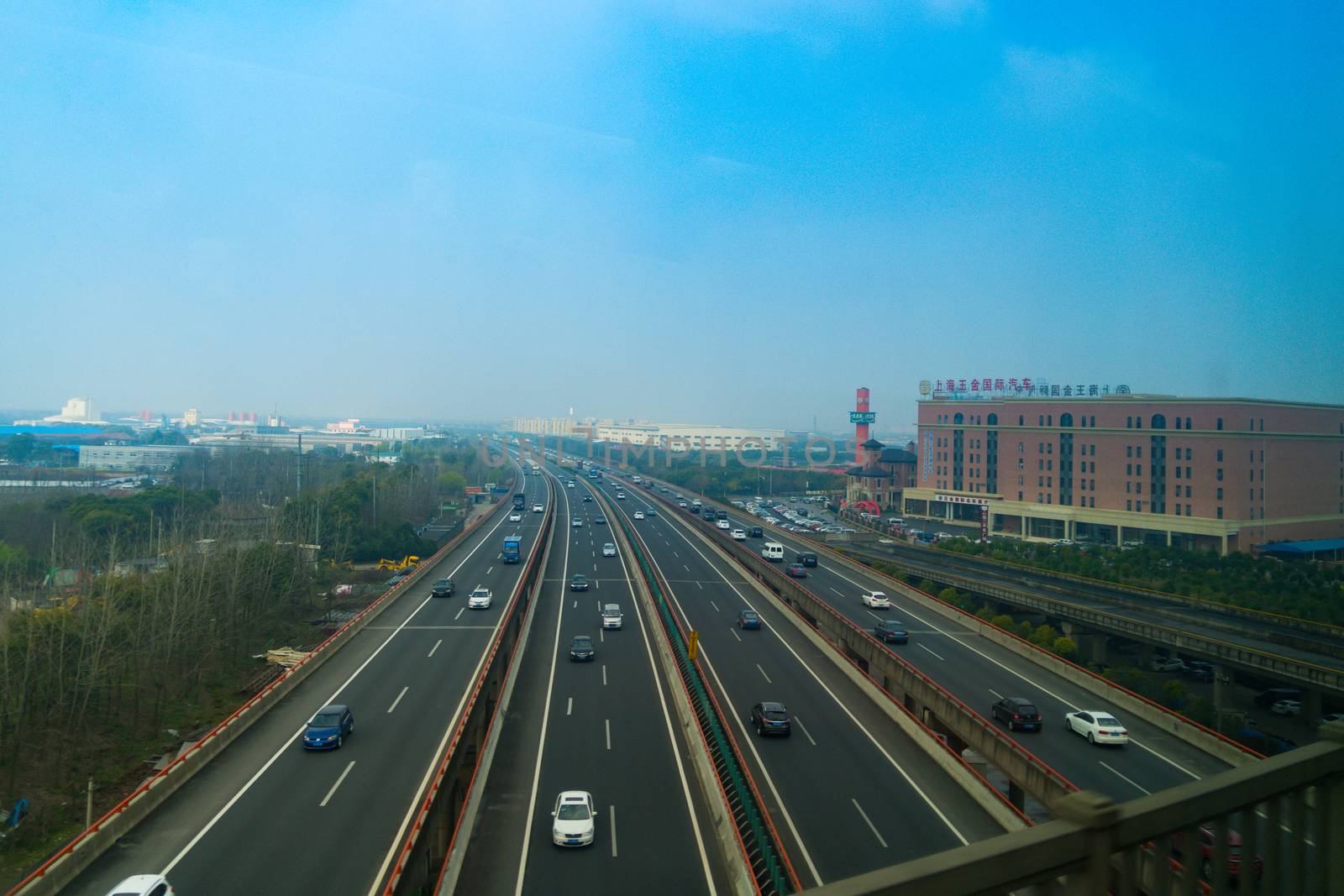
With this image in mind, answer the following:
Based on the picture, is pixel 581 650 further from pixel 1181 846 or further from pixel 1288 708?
pixel 1181 846

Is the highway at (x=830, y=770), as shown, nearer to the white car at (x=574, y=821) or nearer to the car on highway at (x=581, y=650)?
the white car at (x=574, y=821)

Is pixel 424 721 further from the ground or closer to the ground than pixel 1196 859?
closer to the ground

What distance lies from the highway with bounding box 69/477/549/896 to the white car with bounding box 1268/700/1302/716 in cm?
2244

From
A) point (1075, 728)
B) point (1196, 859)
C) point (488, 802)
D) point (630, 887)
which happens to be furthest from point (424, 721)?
point (1196, 859)

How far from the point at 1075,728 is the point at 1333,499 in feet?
111

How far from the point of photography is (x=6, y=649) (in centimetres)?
1769

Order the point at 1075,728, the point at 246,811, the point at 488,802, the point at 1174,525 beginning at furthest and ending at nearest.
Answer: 1. the point at 1174,525
2. the point at 1075,728
3. the point at 488,802
4. the point at 246,811

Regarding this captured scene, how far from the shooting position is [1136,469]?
50.0m

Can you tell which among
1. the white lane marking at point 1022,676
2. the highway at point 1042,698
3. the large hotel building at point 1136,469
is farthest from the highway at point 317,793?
the large hotel building at point 1136,469

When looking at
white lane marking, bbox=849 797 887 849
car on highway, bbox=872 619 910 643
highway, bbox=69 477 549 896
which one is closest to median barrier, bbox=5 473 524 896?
highway, bbox=69 477 549 896

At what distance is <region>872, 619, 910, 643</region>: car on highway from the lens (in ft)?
77.7

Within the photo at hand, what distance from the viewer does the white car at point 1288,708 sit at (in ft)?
74.9

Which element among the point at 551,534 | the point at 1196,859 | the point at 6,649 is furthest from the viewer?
the point at 551,534

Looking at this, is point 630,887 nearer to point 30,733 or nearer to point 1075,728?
point 1075,728
